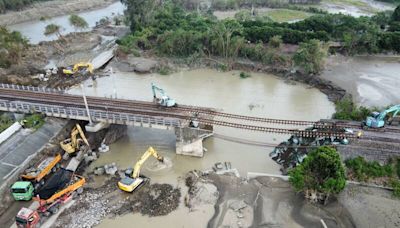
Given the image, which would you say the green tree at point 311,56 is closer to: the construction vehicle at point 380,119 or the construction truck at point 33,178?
the construction vehicle at point 380,119

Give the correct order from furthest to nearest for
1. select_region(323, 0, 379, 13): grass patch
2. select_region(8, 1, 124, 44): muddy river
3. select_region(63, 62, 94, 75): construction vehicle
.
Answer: select_region(323, 0, 379, 13): grass patch
select_region(8, 1, 124, 44): muddy river
select_region(63, 62, 94, 75): construction vehicle

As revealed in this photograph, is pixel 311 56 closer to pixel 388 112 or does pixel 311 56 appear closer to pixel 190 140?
pixel 388 112

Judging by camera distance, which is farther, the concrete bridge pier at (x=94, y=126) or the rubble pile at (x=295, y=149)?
the concrete bridge pier at (x=94, y=126)

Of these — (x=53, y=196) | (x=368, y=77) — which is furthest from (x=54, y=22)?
(x=368, y=77)

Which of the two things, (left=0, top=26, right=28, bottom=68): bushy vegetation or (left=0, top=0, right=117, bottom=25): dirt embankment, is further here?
(left=0, top=0, right=117, bottom=25): dirt embankment

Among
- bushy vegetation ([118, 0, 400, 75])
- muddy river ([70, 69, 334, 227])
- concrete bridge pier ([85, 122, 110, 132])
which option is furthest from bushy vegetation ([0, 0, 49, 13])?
concrete bridge pier ([85, 122, 110, 132])

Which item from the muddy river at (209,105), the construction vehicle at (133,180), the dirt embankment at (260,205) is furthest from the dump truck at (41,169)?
the dirt embankment at (260,205)

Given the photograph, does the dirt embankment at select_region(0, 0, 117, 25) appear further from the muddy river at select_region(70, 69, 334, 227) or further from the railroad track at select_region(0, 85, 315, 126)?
the railroad track at select_region(0, 85, 315, 126)
